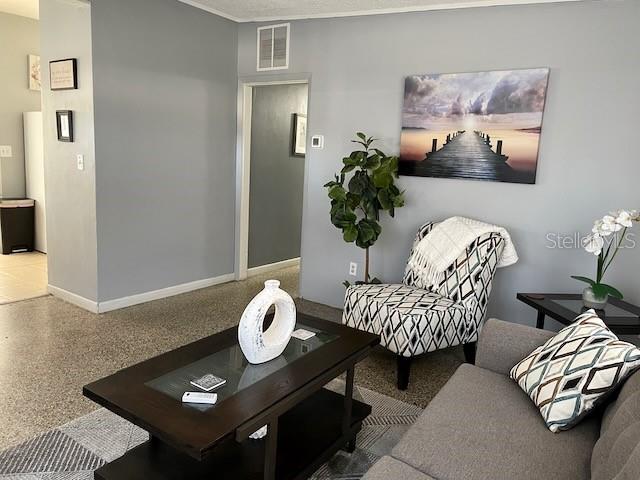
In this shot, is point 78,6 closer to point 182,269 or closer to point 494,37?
point 182,269

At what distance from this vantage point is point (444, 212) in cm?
372

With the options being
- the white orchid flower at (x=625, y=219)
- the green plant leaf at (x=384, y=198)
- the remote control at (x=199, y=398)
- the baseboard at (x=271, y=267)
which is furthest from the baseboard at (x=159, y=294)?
the white orchid flower at (x=625, y=219)

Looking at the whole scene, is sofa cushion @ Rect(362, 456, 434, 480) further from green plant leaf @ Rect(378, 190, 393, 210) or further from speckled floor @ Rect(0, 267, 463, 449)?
green plant leaf @ Rect(378, 190, 393, 210)

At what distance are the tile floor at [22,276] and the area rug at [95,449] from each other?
7.33ft

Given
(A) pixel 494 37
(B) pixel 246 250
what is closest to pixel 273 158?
(B) pixel 246 250

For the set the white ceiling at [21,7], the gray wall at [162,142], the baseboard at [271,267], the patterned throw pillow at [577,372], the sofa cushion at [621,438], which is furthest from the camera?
the baseboard at [271,267]

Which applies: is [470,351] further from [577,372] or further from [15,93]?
[15,93]

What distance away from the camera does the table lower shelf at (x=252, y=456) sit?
1724 mm

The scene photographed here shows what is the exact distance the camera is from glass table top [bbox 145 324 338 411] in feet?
5.62

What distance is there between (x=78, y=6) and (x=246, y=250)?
8.35 feet

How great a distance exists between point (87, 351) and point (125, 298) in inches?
35.4

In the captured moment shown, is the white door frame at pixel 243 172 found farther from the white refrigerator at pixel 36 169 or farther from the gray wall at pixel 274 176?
the white refrigerator at pixel 36 169

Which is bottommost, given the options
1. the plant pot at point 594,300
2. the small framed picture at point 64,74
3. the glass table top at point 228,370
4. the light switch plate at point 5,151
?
the glass table top at point 228,370

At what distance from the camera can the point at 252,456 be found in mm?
1852
